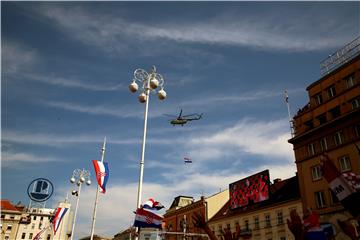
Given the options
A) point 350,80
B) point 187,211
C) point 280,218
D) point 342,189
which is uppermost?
point 350,80

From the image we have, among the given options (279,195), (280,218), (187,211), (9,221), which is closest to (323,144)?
(280,218)

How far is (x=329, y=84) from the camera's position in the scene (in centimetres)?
3209

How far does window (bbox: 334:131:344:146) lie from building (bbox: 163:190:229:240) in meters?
24.4

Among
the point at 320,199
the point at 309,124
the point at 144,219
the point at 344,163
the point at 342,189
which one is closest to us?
the point at 342,189

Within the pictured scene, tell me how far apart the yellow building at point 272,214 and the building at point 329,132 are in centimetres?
505

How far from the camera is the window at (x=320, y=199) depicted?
2942 centimetres

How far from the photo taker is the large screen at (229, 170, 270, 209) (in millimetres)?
42844

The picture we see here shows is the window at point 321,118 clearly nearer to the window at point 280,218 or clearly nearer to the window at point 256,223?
the window at point 280,218

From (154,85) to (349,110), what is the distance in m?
20.4

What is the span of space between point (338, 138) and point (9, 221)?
8642 centimetres

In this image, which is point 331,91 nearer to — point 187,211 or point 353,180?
point 353,180

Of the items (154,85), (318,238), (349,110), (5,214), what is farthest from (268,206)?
(5,214)

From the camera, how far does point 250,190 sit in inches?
1788

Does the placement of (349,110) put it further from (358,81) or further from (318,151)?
(318,151)
